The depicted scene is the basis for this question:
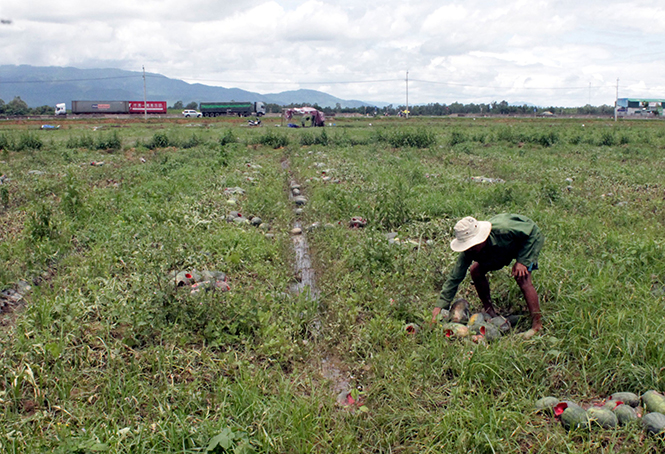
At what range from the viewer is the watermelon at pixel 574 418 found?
10.1ft

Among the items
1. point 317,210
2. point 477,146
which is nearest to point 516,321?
point 317,210

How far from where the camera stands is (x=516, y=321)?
455 cm

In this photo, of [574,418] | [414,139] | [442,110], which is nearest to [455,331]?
[574,418]

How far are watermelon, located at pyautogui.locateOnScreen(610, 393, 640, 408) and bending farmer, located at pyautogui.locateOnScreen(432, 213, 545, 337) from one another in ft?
2.86

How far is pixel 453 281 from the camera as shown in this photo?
438 centimetres

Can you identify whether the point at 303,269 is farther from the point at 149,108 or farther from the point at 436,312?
the point at 149,108

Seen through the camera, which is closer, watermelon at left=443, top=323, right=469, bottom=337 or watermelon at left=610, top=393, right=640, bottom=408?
watermelon at left=610, top=393, right=640, bottom=408

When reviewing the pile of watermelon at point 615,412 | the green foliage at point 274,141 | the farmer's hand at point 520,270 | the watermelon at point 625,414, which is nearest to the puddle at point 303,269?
the farmer's hand at point 520,270

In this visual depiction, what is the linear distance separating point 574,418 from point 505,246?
1488mm

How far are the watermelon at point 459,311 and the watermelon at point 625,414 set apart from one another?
1528 mm

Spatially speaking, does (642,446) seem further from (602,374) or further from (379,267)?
(379,267)

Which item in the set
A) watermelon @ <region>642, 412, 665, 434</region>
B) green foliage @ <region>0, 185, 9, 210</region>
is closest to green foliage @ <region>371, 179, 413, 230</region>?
watermelon @ <region>642, 412, 665, 434</region>

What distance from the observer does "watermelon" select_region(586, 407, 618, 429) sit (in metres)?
3.06

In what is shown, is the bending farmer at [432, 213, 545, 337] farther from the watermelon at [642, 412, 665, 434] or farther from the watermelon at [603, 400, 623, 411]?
the watermelon at [642, 412, 665, 434]
